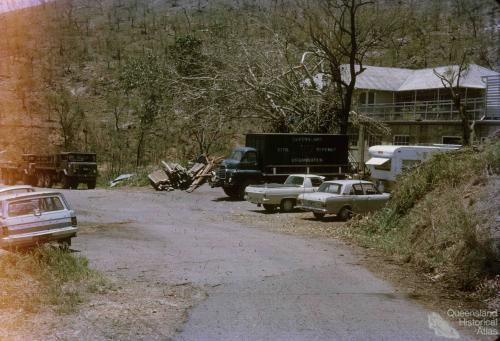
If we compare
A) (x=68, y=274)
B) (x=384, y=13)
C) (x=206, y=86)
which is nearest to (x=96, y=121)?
(x=206, y=86)

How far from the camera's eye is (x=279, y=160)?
26766 millimetres

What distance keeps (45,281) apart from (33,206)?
3865mm

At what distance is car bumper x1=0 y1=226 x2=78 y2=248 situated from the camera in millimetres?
11984

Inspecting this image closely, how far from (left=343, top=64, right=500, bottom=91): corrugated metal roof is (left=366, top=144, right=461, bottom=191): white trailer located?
1584 cm

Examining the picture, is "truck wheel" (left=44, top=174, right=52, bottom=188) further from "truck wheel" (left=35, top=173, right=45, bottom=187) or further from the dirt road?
the dirt road

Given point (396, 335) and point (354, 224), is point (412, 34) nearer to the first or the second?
point (354, 224)

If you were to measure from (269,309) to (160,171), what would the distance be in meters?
23.9

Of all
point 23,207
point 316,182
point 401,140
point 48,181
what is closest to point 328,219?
point 316,182

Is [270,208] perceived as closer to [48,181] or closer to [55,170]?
[55,170]

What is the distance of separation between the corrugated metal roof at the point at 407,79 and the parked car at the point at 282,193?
62.9 feet

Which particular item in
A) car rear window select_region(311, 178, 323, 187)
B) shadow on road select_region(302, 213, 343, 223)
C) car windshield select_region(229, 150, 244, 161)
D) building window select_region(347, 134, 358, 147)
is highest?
building window select_region(347, 134, 358, 147)

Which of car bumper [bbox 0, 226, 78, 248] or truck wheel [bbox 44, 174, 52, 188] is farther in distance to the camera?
truck wheel [bbox 44, 174, 52, 188]

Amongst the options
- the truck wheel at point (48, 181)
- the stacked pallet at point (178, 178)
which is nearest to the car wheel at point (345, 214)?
the stacked pallet at point (178, 178)

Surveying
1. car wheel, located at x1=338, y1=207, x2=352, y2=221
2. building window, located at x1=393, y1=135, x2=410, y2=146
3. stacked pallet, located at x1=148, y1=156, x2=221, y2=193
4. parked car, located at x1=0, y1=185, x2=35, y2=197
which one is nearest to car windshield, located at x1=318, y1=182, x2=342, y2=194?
car wheel, located at x1=338, y1=207, x2=352, y2=221
